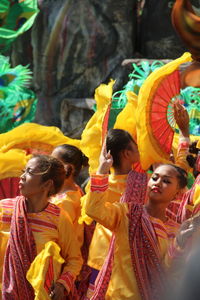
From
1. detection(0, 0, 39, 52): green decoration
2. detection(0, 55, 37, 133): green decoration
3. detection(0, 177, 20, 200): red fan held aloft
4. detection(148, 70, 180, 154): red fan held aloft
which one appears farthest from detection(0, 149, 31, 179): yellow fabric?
detection(0, 0, 39, 52): green decoration

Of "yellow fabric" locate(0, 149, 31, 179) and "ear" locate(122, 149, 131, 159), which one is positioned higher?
"ear" locate(122, 149, 131, 159)

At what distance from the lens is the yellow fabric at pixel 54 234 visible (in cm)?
289

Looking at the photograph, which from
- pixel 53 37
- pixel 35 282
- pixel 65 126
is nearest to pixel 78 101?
pixel 65 126

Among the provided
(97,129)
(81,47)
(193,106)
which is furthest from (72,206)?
(81,47)

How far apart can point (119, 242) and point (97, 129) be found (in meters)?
0.55

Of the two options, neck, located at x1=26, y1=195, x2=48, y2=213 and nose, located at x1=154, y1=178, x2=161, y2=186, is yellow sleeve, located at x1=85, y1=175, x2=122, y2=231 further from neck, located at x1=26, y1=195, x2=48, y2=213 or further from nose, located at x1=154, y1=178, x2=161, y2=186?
neck, located at x1=26, y1=195, x2=48, y2=213

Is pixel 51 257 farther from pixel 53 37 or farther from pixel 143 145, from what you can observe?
pixel 53 37

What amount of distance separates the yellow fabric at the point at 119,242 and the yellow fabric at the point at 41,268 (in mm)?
228

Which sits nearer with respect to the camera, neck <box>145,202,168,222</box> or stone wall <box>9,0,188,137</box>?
neck <box>145,202,168,222</box>

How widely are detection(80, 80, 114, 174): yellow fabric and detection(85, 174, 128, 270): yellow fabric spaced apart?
6.4 inches

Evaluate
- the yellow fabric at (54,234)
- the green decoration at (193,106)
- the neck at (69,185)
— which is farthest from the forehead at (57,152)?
the green decoration at (193,106)

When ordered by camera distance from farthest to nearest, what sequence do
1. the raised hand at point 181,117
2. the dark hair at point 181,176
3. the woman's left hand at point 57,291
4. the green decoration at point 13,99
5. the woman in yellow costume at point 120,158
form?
the green decoration at point 13,99 < the raised hand at point 181,117 < the woman in yellow costume at point 120,158 < the dark hair at point 181,176 < the woman's left hand at point 57,291

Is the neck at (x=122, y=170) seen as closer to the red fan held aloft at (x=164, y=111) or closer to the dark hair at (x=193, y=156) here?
the red fan held aloft at (x=164, y=111)

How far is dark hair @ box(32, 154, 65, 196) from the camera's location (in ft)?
9.79
